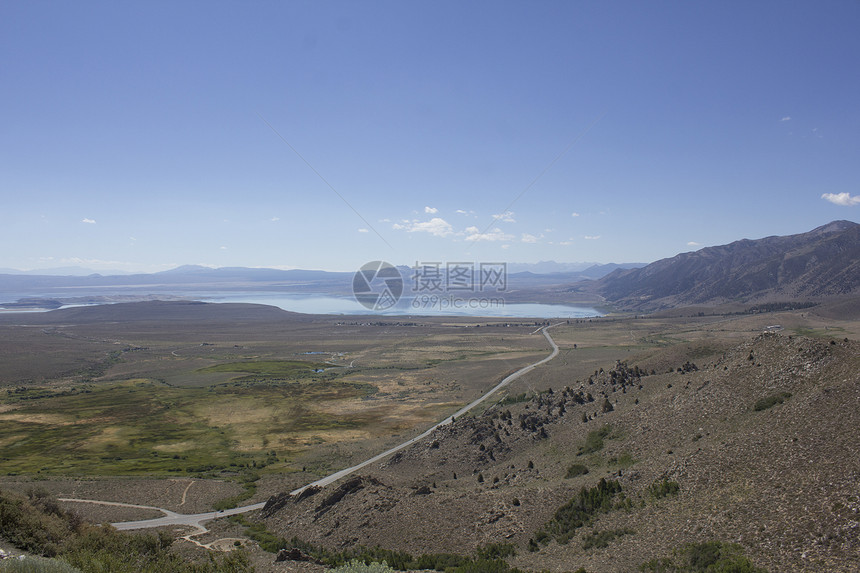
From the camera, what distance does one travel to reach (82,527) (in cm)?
2075

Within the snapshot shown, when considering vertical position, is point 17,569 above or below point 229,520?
above

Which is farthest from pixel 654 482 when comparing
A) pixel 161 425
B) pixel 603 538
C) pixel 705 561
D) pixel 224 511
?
pixel 161 425

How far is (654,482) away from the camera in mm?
20828

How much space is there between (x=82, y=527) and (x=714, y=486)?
85.1ft

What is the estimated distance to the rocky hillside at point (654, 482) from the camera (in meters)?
16.0

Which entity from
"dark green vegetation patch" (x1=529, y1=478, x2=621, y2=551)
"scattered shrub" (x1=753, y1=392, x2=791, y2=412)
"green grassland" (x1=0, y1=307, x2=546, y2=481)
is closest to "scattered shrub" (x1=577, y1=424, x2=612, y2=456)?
"dark green vegetation patch" (x1=529, y1=478, x2=621, y2=551)

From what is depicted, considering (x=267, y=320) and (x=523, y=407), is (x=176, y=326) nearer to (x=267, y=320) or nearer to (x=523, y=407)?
(x=267, y=320)

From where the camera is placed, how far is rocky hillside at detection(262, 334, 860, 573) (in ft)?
52.4

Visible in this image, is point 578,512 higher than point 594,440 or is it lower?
lower

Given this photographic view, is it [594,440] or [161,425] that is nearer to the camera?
[594,440]

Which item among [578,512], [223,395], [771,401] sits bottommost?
[223,395]

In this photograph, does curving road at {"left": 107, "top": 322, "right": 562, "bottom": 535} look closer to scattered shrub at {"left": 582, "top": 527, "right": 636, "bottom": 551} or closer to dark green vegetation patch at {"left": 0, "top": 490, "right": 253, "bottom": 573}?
dark green vegetation patch at {"left": 0, "top": 490, "right": 253, "bottom": 573}

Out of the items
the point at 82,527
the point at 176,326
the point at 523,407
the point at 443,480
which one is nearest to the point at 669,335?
the point at 523,407

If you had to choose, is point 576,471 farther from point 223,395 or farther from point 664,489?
point 223,395
